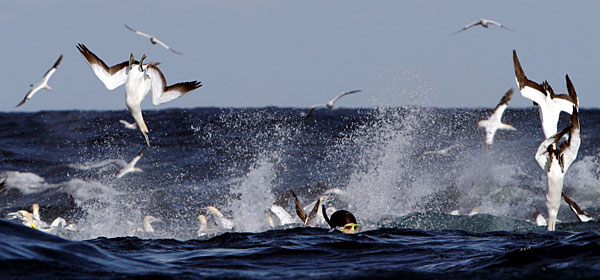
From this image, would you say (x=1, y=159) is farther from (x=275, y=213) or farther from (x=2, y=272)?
(x=2, y=272)

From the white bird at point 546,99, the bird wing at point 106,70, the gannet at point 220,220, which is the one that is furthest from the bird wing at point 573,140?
the gannet at point 220,220

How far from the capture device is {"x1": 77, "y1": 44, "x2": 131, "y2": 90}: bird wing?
12094 millimetres

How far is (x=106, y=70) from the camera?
1233 cm

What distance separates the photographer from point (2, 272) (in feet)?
20.5

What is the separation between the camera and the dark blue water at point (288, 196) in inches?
287

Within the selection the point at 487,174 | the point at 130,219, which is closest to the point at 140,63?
the point at 130,219

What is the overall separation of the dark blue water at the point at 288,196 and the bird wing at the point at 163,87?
7.23 feet

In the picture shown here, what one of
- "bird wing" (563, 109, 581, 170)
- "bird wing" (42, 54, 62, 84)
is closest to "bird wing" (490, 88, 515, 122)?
"bird wing" (563, 109, 581, 170)

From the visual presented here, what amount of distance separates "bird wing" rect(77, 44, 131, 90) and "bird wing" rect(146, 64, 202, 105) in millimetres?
392

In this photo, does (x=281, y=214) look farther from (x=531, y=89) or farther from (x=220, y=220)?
(x=531, y=89)

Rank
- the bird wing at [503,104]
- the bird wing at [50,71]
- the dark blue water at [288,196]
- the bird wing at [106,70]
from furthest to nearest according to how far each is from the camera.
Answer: the bird wing at [503,104]
the bird wing at [50,71]
the bird wing at [106,70]
the dark blue water at [288,196]

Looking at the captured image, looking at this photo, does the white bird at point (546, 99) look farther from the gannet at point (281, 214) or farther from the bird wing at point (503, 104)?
the bird wing at point (503, 104)

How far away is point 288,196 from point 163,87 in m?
8.93

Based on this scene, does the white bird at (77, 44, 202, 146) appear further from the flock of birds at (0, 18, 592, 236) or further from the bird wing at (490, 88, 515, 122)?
the bird wing at (490, 88, 515, 122)
